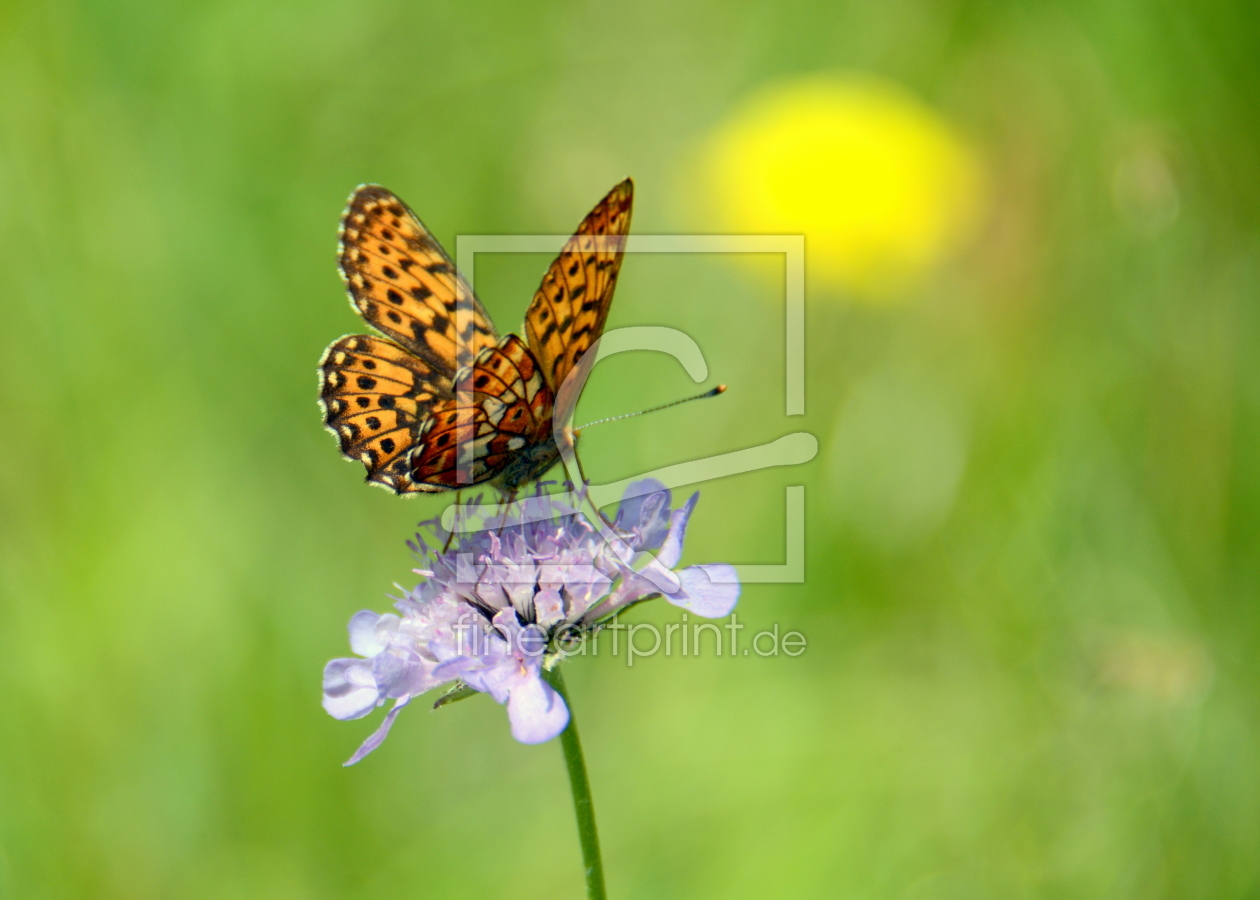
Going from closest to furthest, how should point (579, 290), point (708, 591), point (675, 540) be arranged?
point (708, 591)
point (675, 540)
point (579, 290)

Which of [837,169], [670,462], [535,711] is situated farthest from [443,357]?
[837,169]

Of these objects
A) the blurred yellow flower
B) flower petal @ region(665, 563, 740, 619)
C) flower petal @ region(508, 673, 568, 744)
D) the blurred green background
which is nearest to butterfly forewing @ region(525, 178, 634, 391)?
flower petal @ region(665, 563, 740, 619)

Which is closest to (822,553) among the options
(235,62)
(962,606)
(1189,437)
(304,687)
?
(962,606)

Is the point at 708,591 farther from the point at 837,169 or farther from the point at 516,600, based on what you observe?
the point at 837,169

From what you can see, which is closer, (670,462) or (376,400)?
(376,400)

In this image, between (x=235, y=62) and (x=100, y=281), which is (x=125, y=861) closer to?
(x=100, y=281)

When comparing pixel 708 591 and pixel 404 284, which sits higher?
pixel 404 284

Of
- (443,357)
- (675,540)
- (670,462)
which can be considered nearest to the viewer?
(675,540)
